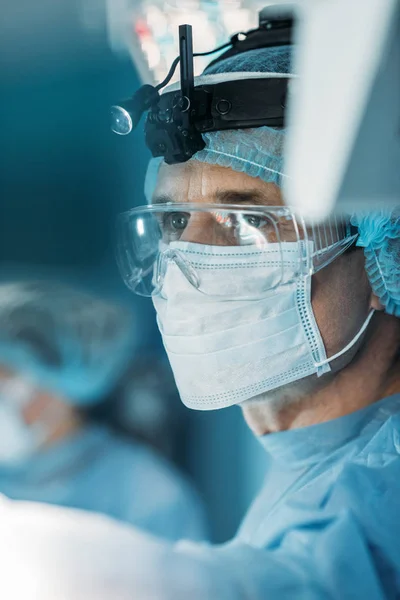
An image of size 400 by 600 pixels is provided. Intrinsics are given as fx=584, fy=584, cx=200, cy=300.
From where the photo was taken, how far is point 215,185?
1.16 metres

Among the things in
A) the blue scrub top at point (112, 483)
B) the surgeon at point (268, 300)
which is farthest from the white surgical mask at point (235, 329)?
the blue scrub top at point (112, 483)

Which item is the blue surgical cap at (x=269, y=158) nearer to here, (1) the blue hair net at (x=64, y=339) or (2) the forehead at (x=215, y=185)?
(2) the forehead at (x=215, y=185)

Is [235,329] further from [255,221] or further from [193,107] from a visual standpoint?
[193,107]

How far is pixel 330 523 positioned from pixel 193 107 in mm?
809

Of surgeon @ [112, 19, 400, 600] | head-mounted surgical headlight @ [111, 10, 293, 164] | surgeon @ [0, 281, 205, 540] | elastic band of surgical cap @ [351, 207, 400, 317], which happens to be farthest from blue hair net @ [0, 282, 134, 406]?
elastic band of surgical cap @ [351, 207, 400, 317]

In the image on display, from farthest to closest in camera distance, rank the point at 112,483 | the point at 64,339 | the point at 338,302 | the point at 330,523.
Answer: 1. the point at 112,483
2. the point at 64,339
3. the point at 338,302
4. the point at 330,523

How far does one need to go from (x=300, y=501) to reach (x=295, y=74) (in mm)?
829

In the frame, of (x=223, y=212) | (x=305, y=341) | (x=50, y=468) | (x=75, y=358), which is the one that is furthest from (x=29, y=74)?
(x=50, y=468)

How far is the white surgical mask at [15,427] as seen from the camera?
4.12 feet

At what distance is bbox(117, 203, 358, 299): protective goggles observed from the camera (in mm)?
1099

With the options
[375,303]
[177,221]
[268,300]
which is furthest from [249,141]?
[375,303]

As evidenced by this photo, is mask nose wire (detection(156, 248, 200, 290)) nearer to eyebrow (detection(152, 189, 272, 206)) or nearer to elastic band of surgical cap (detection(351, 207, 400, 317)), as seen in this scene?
eyebrow (detection(152, 189, 272, 206))

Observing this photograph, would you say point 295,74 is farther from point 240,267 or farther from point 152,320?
point 152,320

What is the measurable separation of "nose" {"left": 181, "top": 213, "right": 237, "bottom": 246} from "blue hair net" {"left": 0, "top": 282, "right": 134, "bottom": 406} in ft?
0.75
